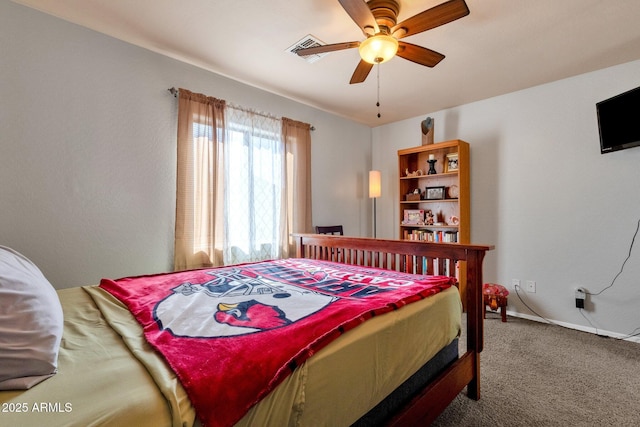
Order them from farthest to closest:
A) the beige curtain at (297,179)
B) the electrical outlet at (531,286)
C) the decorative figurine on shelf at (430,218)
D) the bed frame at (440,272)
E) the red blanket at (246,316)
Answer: the decorative figurine on shelf at (430,218)
the beige curtain at (297,179)
the electrical outlet at (531,286)
the bed frame at (440,272)
the red blanket at (246,316)

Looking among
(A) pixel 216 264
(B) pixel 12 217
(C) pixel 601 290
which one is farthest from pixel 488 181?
(B) pixel 12 217

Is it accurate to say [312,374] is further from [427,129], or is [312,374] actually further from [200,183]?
[427,129]

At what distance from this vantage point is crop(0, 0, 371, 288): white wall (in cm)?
182

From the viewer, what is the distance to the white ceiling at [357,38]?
184 cm

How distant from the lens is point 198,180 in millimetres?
2543

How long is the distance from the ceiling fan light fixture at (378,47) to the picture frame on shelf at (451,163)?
78.0 inches

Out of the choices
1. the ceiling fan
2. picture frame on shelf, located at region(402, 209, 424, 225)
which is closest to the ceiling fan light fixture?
the ceiling fan

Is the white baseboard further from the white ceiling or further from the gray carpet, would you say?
the white ceiling

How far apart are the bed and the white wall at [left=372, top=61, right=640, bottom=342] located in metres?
1.91

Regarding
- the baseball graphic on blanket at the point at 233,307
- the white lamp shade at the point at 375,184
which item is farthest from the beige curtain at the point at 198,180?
the white lamp shade at the point at 375,184

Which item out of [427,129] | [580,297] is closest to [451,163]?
[427,129]

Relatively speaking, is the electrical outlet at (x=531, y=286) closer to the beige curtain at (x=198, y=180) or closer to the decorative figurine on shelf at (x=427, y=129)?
the decorative figurine on shelf at (x=427, y=129)

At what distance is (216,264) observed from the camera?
2.60 m

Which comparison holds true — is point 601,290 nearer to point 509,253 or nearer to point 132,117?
point 509,253
